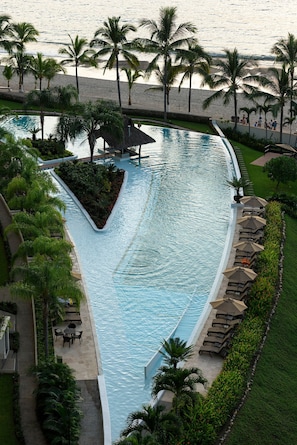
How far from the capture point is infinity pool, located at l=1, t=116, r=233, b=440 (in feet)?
89.2

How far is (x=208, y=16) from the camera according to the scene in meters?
133

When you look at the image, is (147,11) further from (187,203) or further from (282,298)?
(282,298)

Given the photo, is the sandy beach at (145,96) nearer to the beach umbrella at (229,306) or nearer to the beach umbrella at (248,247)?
the beach umbrella at (248,247)

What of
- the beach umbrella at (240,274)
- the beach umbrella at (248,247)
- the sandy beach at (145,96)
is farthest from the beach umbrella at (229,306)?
the sandy beach at (145,96)

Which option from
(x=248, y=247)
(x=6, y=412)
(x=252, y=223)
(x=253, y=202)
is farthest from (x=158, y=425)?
(x=253, y=202)

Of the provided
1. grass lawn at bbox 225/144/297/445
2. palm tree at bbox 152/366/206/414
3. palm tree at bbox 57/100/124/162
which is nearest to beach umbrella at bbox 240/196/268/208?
grass lawn at bbox 225/144/297/445

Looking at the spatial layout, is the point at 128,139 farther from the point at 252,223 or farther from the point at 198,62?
the point at 198,62

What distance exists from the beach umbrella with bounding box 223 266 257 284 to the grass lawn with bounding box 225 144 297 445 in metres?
1.67

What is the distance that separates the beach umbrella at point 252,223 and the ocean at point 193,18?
67.3m

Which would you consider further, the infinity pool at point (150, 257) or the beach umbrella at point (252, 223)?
the beach umbrella at point (252, 223)

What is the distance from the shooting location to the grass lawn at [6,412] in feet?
71.5

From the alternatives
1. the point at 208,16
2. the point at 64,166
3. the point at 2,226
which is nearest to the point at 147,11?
the point at 208,16

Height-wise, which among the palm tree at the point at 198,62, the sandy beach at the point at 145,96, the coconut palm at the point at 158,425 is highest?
the palm tree at the point at 198,62

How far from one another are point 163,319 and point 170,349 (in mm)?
5864
